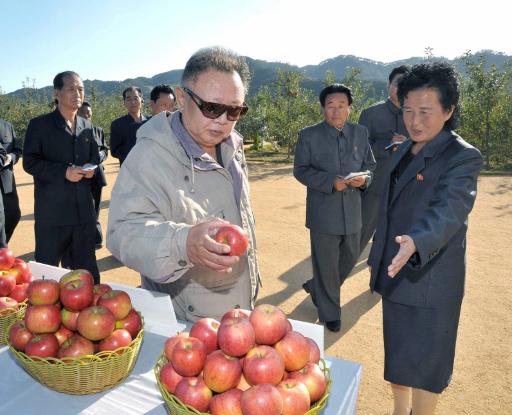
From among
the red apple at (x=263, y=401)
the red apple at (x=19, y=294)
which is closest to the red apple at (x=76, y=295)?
the red apple at (x=19, y=294)

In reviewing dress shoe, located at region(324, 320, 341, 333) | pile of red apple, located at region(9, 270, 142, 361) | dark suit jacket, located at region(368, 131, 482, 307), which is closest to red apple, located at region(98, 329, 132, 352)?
pile of red apple, located at region(9, 270, 142, 361)

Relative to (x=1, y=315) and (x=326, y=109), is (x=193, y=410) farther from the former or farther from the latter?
(x=326, y=109)

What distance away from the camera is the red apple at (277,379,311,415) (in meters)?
1.17

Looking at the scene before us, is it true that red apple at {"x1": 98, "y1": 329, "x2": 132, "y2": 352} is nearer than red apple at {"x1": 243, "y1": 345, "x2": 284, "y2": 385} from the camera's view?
No

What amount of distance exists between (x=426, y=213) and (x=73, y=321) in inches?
69.1

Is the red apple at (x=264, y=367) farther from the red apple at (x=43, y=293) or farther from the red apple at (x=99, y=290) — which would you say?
the red apple at (x=43, y=293)

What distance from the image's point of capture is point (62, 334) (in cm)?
160

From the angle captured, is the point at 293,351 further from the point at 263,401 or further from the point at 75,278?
the point at 75,278

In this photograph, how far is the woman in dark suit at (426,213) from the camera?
2.25 m

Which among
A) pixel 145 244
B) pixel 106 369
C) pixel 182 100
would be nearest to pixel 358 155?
pixel 182 100

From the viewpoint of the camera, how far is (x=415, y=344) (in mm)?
2395

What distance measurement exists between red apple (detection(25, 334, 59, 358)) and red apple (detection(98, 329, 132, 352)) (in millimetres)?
162

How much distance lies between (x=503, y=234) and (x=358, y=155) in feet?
13.8

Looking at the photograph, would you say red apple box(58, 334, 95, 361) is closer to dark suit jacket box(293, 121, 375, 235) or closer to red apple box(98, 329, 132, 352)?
red apple box(98, 329, 132, 352)
